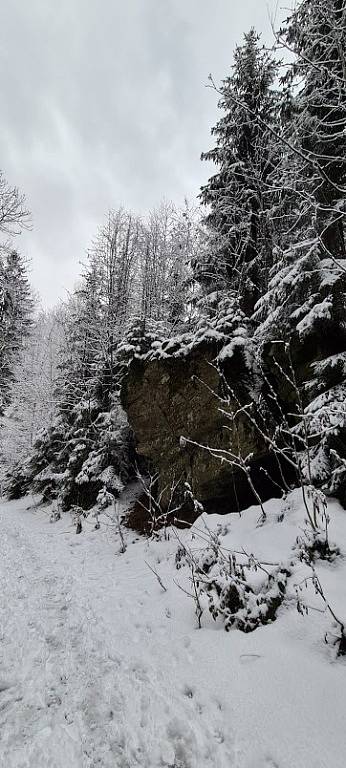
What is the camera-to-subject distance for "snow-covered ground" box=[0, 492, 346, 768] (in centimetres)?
244

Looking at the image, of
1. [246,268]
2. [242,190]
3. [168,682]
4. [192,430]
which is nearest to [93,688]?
[168,682]

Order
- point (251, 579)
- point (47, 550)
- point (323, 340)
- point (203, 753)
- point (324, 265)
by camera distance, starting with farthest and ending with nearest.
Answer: point (47, 550) < point (323, 340) < point (324, 265) < point (251, 579) < point (203, 753)

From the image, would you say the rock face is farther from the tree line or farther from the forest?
the tree line

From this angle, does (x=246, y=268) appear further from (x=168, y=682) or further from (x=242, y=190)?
(x=168, y=682)

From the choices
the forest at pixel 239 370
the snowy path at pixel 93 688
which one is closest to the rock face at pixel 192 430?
the forest at pixel 239 370

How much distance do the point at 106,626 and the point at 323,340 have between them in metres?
5.71

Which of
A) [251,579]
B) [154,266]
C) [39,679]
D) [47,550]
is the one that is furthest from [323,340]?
[154,266]

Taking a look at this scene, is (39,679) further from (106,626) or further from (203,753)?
(203,753)

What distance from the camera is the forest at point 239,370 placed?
410cm

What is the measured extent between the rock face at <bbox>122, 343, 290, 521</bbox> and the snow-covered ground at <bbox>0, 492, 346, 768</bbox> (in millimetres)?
2220

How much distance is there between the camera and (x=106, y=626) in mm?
4508

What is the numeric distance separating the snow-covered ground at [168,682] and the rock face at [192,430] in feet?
7.28

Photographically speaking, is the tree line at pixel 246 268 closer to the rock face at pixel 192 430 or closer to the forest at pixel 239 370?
the forest at pixel 239 370

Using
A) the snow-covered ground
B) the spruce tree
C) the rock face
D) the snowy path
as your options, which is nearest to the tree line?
the spruce tree
